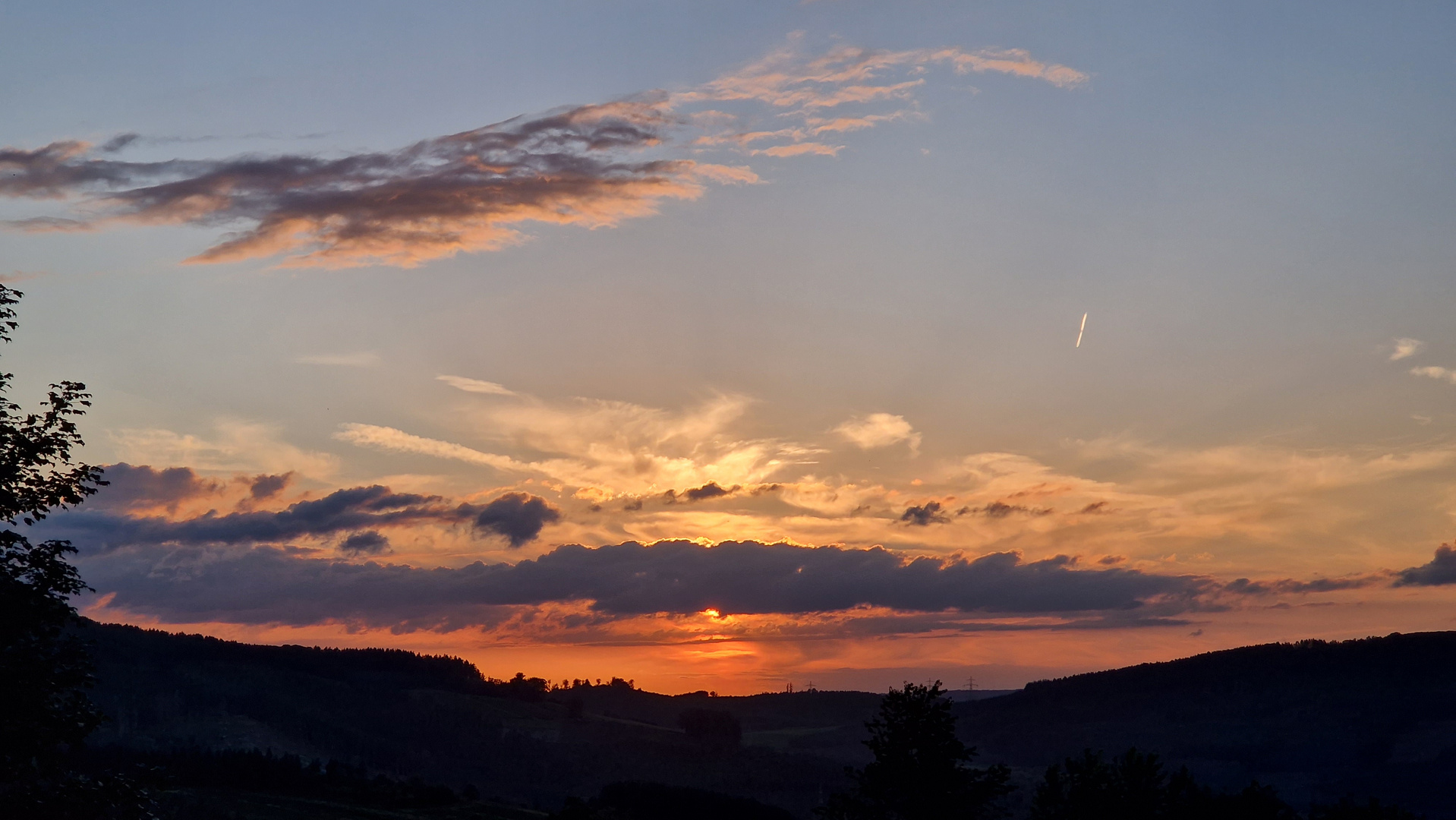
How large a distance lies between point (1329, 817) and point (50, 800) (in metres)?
52.5

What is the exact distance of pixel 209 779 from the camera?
595ft

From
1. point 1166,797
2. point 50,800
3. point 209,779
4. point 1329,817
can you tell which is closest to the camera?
point 50,800

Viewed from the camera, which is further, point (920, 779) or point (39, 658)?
point (920, 779)

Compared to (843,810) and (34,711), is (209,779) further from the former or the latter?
(34,711)

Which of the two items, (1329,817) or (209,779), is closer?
(1329,817)

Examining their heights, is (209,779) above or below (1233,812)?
below

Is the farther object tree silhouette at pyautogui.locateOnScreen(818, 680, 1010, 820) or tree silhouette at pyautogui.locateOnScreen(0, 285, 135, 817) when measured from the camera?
tree silhouette at pyautogui.locateOnScreen(818, 680, 1010, 820)

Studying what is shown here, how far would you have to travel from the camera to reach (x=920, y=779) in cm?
6056

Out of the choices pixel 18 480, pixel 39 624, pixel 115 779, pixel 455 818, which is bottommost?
pixel 455 818

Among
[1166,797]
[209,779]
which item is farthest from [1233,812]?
[209,779]

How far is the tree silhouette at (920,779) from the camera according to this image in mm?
59750

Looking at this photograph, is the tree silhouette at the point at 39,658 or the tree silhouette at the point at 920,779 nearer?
the tree silhouette at the point at 39,658

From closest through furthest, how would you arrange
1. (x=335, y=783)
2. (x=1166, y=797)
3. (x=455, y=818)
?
1. (x=1166, y=797)
2. (x=455, y=818)
3. (x=335, y=783)

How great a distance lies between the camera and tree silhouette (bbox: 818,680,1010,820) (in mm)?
59750
